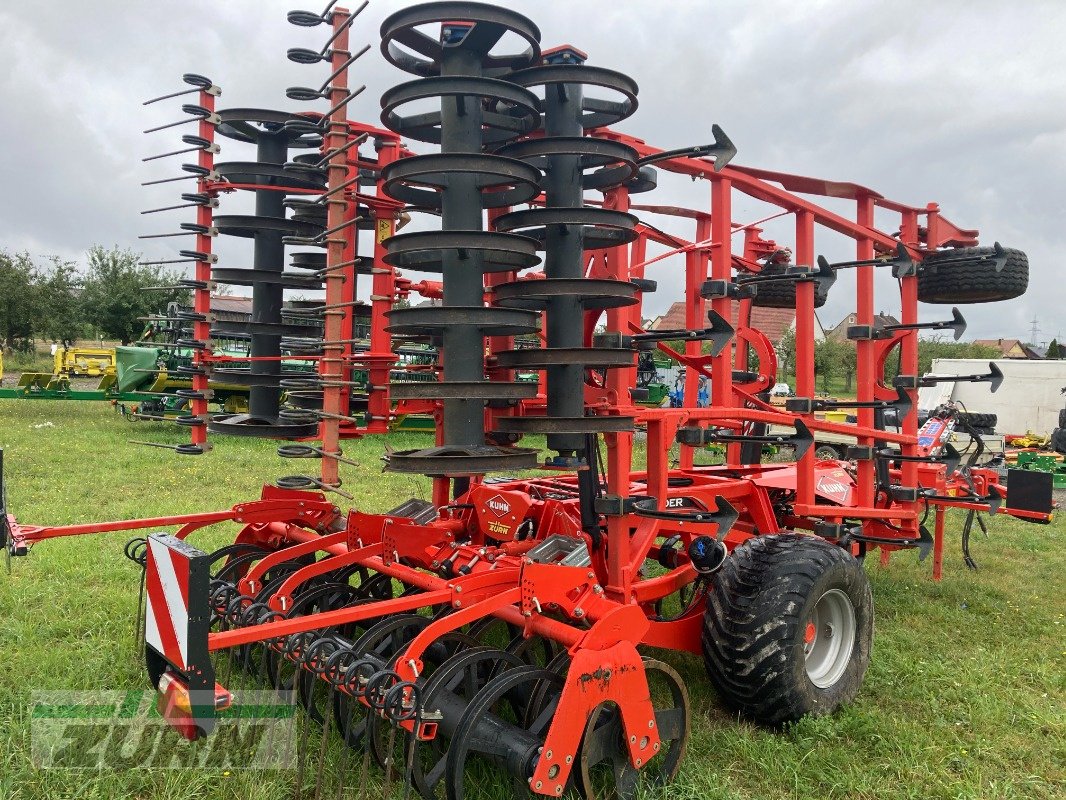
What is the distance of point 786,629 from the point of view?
12.0 ft

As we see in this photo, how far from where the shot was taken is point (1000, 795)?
3.37 meters

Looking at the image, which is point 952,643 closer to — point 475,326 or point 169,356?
point 475,326

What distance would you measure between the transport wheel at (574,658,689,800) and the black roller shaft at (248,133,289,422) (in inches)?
100

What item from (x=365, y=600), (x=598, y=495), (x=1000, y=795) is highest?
(x=598, y=495)

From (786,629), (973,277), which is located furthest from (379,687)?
(973,277)

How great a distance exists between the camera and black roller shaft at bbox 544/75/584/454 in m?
3.51

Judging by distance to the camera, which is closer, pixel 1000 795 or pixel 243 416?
pixel 1000 795

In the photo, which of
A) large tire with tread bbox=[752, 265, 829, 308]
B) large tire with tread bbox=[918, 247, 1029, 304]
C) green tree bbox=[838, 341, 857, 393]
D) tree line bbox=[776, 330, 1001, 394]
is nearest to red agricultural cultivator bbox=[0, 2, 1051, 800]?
large tire with tread bbox=[918, 247, 1029, 304]

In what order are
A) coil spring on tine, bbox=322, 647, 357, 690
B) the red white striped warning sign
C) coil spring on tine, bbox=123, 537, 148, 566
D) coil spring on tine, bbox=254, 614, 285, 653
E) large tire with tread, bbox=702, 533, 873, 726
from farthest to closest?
1. coil spring on tine, bbox=123, 537, 148, 566
2. large tire with tread, bbox=702, 533, 873, 726
3. coil spring on tine, bbox=254, 614, 285, 653
4. coil spring on tine, bbox=322, 647, 357, 690
5. the red white striped warning sign

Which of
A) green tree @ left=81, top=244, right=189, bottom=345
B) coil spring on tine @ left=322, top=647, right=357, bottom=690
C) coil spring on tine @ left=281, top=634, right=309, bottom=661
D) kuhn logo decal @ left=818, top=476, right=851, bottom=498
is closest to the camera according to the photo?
coil spring on tine @ left=322, top=647, right=357, bottom=690

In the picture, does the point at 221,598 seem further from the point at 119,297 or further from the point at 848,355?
the point at 848,355

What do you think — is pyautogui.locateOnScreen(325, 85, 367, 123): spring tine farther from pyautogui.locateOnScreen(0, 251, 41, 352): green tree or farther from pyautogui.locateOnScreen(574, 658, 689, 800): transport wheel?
pyautogui.locateOnScreen(0, 251, 41, 352): green tree

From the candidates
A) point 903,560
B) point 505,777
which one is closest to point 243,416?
point 505,777

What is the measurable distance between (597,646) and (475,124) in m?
2.13
